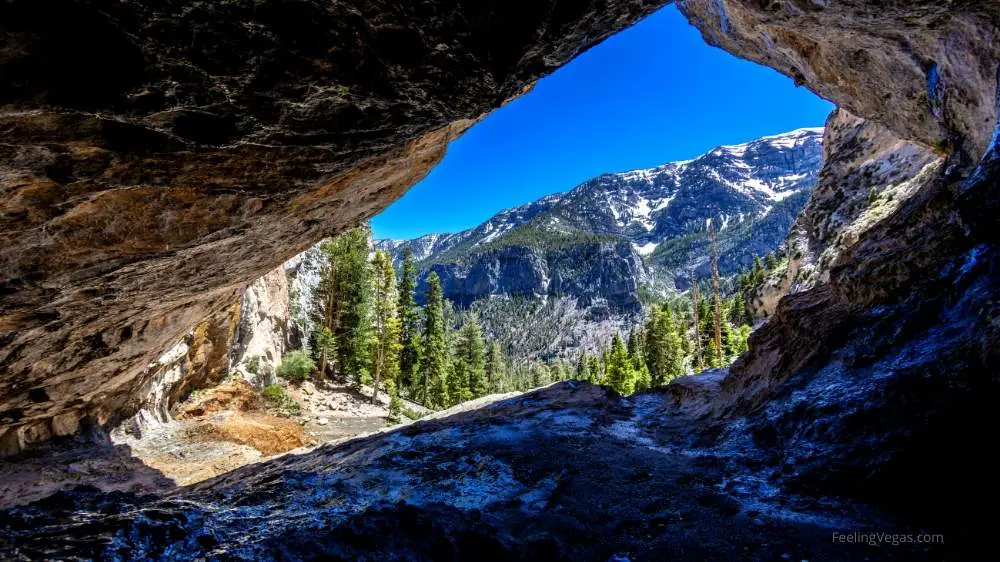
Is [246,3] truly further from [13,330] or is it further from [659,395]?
[659,395]

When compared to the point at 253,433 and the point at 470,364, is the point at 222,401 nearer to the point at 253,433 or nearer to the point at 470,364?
the point at 253,433

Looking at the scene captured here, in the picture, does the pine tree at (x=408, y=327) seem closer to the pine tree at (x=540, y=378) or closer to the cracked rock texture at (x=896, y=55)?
the cracked rock texture at (x=896, y=55)

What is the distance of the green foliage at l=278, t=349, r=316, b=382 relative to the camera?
86.1 feet

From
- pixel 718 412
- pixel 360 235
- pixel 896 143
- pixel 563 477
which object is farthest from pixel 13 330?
pixel 896 143

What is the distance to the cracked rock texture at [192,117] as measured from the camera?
3.64m

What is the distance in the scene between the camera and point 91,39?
11.4ft

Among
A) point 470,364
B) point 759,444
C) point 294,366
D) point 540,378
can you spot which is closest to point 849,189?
point 759,444

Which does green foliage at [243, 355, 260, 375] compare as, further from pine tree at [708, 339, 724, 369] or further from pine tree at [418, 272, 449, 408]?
pine tree at [708, 339, 724, 369]

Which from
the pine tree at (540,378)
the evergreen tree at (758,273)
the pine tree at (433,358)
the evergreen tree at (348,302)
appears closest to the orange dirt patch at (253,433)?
the evergreen tree at (348,302)

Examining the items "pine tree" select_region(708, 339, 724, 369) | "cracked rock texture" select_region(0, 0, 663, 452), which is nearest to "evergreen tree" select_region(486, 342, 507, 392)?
"pine tree" select_region(708, 339, 724, 369)

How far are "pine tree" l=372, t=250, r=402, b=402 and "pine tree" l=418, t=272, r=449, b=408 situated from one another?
635 centimetres

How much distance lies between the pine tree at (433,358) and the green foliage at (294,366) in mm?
16487

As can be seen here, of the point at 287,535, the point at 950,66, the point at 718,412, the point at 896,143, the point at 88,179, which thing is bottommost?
the point at 287,535

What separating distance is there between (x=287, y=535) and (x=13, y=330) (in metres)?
7.86
